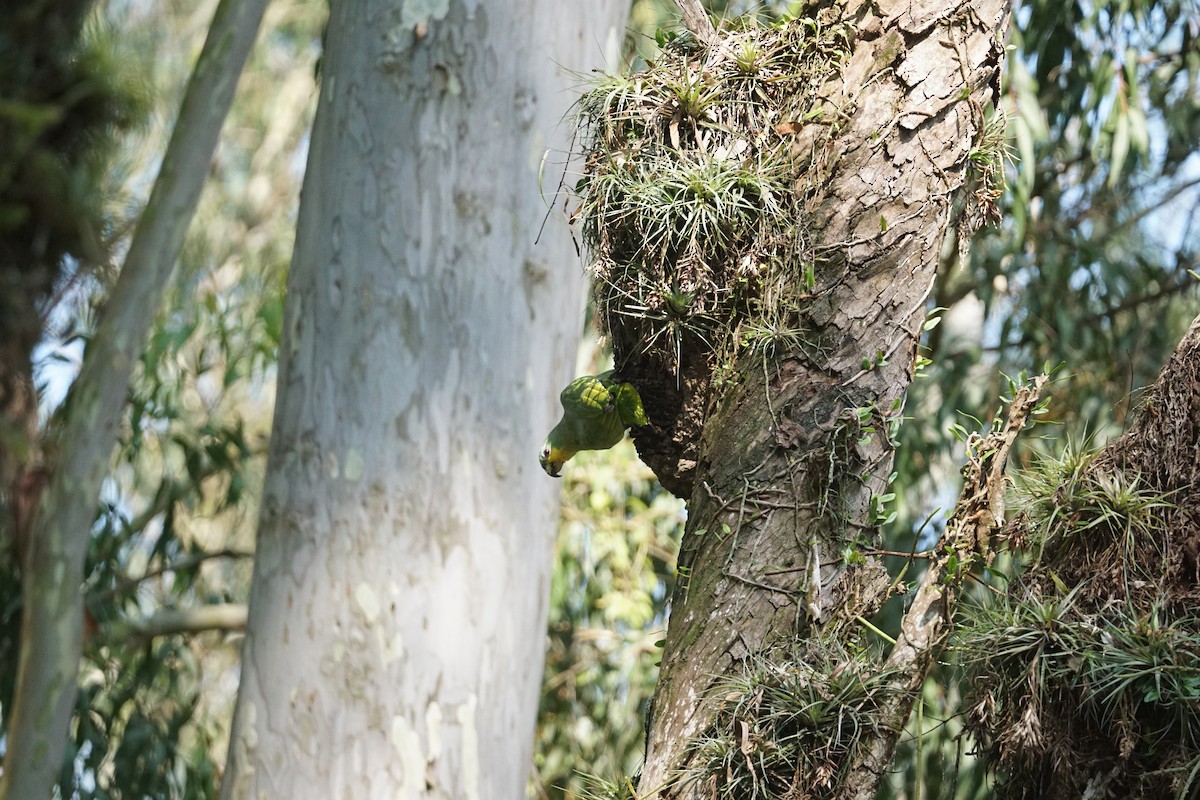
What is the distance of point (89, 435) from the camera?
263 centimetres

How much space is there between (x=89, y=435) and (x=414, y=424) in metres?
0.98

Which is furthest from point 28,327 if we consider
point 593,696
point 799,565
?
point 799,565

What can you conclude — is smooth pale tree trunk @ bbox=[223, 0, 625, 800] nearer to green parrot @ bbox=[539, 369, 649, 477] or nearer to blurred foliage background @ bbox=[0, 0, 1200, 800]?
green parrot @ bbox=[539, 369, 649, 477]

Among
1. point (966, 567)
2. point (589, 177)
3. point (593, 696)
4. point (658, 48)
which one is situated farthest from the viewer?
point (593, 696)

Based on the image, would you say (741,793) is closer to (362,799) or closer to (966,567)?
(966,567)

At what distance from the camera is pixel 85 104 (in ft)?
11.9

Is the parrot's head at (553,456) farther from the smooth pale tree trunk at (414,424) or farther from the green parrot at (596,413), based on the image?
the smooth pale tree trunk at (414,424)

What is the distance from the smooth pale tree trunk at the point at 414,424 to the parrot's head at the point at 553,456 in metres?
0.32

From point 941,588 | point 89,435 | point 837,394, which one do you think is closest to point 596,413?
point 837,394

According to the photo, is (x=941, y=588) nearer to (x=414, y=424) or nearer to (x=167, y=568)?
(x=414, y=424)

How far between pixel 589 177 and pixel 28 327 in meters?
2.64

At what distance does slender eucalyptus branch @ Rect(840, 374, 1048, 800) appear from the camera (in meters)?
1.24

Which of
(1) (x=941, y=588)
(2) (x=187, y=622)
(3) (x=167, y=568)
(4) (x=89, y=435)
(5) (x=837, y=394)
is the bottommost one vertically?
(2) (x=187, y=622)

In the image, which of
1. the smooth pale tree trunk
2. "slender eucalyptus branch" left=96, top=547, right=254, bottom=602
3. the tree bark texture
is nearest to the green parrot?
the tree bark texture
